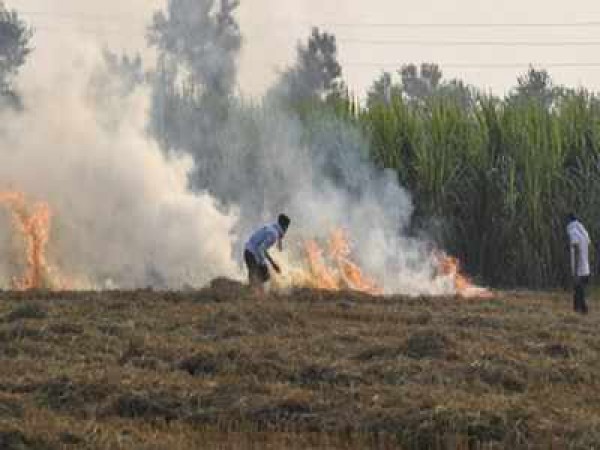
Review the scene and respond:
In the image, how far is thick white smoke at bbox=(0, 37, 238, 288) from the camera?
77.6 ft

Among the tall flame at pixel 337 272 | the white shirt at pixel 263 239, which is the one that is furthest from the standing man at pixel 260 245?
the tall flame at pixel 337 272

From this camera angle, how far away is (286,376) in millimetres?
13461

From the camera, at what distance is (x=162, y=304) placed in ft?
62.4

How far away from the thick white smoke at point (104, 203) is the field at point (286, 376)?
4189 mm

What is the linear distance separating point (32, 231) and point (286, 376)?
1004 centimetres

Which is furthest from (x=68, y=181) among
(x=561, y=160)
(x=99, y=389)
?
(x=99, y=389)

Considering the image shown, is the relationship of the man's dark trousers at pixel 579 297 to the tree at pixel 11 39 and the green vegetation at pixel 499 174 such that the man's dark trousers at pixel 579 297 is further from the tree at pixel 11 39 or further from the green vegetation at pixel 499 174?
the tree at pixel 11 39

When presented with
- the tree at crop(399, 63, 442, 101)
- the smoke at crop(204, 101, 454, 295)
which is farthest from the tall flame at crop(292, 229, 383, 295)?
the tree at crop(399, 63, 442, 101)

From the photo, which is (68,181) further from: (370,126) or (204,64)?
(204,64)

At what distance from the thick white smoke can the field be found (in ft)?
13.7

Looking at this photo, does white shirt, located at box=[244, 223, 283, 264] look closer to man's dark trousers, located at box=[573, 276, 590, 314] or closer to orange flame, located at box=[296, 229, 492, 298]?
orange flame, located at box=[296, 229, 492, 298]

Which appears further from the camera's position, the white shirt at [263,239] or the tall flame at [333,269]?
the tall flame at [333,269]

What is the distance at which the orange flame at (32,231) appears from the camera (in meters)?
22.5

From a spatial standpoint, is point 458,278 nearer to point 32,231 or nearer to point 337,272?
point 337,272
